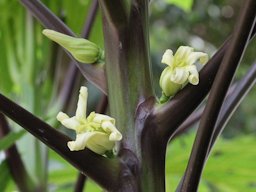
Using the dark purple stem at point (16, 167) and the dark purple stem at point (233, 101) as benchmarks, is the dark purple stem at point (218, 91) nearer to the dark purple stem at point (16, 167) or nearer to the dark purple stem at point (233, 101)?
the dark purple stem at point (233, 101)

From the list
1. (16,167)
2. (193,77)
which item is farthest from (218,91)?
(16,167)

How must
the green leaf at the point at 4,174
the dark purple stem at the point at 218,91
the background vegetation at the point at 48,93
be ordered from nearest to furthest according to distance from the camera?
the dark purple stem at the point at 218,91
the green leaf at the point at 4,174
the background vegetation at the point at 48,93

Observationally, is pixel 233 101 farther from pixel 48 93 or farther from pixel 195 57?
pixel 48 93

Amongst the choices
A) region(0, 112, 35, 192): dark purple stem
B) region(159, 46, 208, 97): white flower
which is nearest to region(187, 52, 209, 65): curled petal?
region(159, 46, 208, 97): white flower

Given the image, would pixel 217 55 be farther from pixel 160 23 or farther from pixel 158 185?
pixel 160 23

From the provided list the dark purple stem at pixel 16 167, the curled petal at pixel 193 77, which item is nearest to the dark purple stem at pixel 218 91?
the curled petal at pixel 193 77

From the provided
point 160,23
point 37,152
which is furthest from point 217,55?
point 160,23

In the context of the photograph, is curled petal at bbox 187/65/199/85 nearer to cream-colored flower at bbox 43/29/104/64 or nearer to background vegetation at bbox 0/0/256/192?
cream-colored flower at bbox 43/29/104/64
